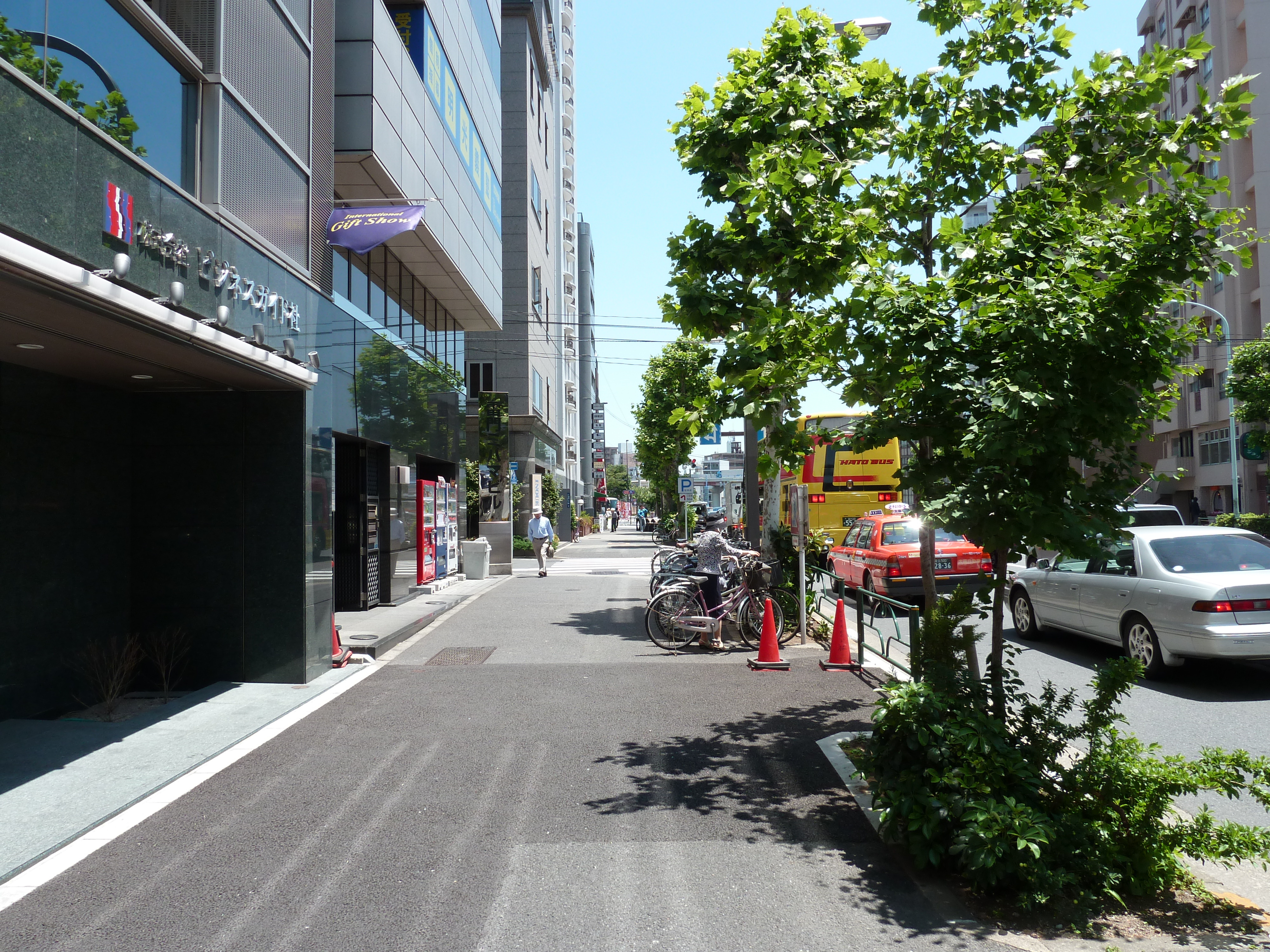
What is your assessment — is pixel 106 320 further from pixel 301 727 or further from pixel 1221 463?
pixel 1221 463

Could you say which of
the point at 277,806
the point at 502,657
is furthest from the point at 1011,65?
the point at 502,657

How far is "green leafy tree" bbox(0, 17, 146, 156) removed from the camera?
558 cm

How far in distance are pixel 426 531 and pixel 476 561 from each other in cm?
431

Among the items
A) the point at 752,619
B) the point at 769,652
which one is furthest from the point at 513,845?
the point at 752,619

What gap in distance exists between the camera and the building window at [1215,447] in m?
44.7

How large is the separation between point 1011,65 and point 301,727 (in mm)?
7222

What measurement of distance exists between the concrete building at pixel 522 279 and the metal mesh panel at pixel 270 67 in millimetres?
22801

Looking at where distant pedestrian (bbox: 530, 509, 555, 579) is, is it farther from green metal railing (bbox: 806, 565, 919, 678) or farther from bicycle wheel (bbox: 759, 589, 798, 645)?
bicycle wheel (bbox: 759, 589, 798, 645)

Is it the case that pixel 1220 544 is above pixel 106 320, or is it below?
below

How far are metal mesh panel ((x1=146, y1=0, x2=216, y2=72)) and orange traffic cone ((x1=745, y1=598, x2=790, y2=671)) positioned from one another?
7948 millimetres

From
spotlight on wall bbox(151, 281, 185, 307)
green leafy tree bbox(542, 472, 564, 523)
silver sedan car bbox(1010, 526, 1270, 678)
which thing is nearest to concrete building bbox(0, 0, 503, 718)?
spotlight on wall bbox(151, 281, 185, 307)

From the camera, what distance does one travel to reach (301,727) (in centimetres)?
759

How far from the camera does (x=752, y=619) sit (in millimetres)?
11930

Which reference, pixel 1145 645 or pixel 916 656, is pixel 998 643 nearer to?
pixel 916 656
